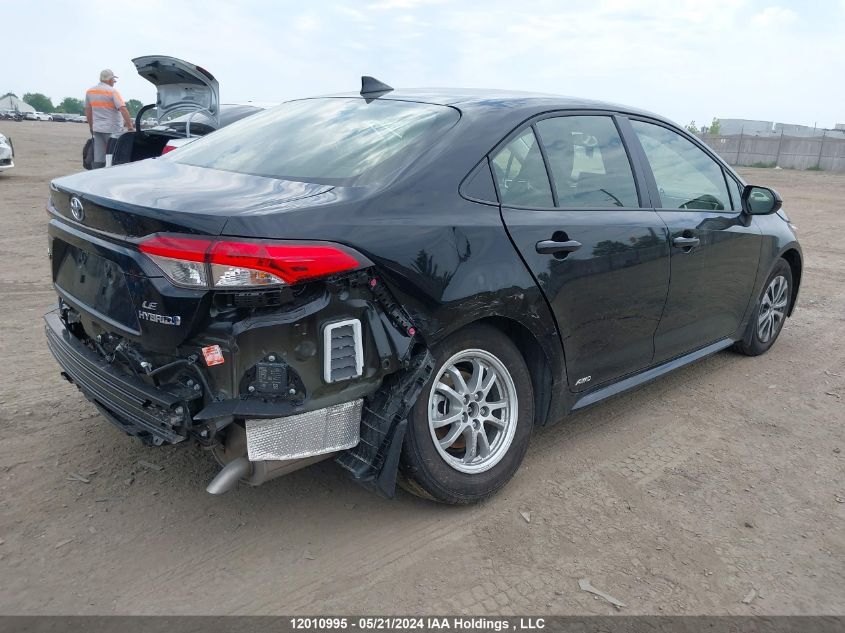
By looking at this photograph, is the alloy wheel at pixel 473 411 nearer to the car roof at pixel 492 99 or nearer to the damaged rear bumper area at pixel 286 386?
the damaged rear bumper area at pixel 286 386

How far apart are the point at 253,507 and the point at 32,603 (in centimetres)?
89

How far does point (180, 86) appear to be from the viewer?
363 inches

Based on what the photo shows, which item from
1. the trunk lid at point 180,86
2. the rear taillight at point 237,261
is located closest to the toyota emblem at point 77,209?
the rear taillight at point 237,261

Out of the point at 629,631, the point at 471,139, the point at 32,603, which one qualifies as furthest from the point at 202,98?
the point at 629,631

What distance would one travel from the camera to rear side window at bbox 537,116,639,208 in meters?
3.35

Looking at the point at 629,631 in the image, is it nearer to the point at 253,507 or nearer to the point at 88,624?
the point at 253,507

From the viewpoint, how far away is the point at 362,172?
280cm

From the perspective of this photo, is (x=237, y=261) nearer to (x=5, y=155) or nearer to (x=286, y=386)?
(x=286, y=386)

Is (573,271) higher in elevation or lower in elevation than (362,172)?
lower

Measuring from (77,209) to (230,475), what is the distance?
4.08 feet

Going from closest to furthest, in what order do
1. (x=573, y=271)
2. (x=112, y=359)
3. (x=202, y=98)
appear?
(x=112, y=359)
(x=573, y=271)
(x=202, y=98)

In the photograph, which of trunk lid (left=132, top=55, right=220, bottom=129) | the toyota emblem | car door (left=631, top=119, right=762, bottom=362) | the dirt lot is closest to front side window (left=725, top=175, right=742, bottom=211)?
car door (left=631, top=119, right=762, bottom=362)

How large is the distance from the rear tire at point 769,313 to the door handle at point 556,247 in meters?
2.34

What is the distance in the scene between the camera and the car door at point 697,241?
3.88 metres
